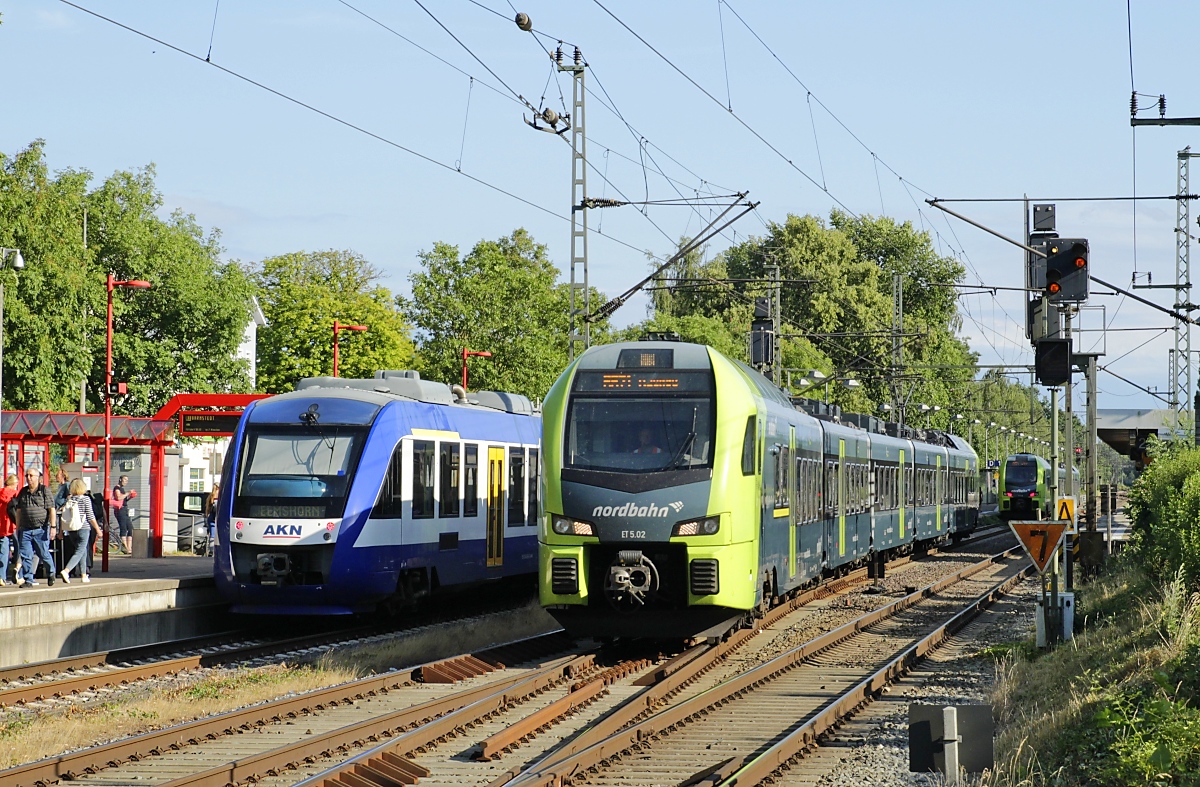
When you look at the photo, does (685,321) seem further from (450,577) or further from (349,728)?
(349,728)

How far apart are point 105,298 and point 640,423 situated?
42580 millimetres

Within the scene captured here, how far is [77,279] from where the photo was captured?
50.8 m

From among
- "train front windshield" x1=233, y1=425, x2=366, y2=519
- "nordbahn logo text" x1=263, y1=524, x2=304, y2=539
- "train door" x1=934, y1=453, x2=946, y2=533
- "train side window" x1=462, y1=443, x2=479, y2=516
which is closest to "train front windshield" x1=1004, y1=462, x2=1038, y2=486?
"train door" x1=934, y1=453, x2=946, y2=533

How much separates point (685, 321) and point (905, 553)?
86.0 feet

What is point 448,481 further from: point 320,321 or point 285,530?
point 320,321

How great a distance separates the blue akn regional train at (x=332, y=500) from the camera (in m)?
19.0

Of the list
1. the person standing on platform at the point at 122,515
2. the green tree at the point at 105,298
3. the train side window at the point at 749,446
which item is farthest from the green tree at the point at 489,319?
the train side window at the point at 749,446

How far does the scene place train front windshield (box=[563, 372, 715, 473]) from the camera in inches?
640

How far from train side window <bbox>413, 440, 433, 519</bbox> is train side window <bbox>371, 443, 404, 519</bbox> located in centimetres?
47

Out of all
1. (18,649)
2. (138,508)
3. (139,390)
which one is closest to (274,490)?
(18,649)

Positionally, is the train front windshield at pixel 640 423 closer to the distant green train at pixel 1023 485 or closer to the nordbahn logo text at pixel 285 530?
the nordbahn logo text at pixel 285 530

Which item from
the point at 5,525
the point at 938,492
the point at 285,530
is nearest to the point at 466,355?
the point at 938,492

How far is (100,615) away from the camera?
63.5ft

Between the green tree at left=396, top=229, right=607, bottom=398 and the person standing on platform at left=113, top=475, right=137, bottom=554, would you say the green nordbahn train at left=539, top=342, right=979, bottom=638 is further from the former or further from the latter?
the green tree at left=396, top=229, right=607, bottom=398
